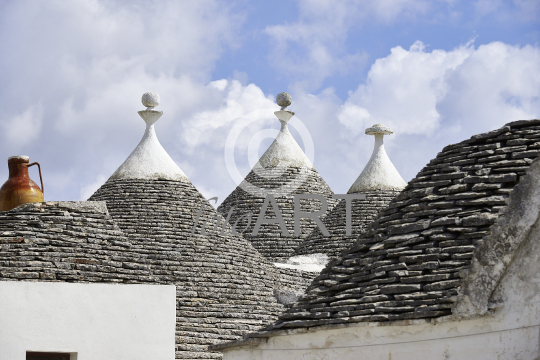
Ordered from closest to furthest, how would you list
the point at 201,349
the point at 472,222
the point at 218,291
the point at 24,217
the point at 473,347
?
the point at 473,347 < the point at 472,222 < the point at 24,217 < the point at 201,349 < the point at 218,291

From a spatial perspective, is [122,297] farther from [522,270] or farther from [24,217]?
[522,270]

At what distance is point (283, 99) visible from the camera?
2602cm

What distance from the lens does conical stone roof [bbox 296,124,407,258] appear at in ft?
72.9

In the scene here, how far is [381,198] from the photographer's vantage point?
2384 cm

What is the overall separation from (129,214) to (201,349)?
4.77 m

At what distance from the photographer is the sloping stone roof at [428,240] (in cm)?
929

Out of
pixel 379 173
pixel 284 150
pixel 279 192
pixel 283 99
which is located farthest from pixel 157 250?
pixel 283 99

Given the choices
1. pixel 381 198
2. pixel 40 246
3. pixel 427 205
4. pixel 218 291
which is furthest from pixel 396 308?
pixel 381 198

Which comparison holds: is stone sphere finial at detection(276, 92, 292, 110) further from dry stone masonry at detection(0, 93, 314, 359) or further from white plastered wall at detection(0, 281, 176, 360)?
white plastered wall at detection(0, 281, 176, 360)

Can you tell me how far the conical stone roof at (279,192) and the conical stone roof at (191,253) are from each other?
9.85ft

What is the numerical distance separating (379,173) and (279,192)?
8.99 ft

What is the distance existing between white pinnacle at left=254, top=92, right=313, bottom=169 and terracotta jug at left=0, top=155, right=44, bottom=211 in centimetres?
979

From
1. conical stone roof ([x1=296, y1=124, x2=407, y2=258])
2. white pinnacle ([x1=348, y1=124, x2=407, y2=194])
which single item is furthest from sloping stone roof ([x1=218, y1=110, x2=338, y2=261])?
white pinnacle ([x1=348, y1=124, x2=407, y2=194])

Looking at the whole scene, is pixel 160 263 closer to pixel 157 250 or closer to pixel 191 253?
pixel 157 250
